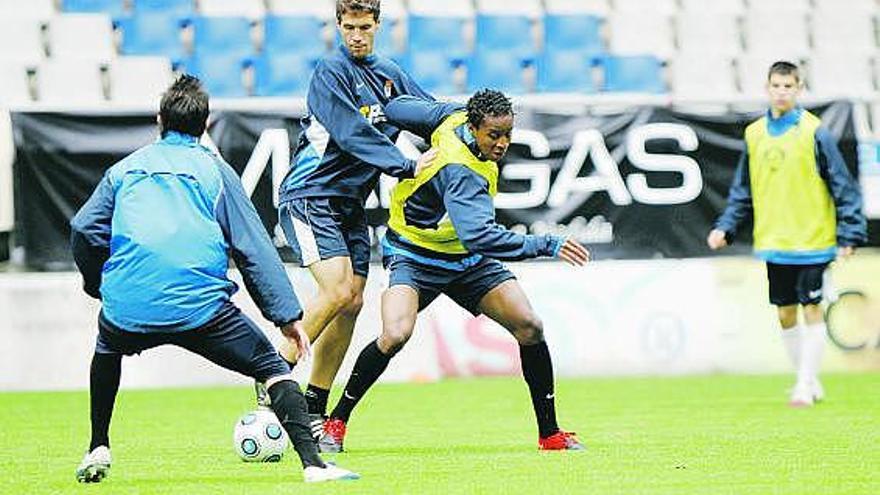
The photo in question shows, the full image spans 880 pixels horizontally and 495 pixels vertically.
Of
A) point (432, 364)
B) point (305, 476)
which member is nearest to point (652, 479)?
point (305, 476)

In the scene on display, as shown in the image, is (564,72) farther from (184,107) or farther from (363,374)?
(184,107)

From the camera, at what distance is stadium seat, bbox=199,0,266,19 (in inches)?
758

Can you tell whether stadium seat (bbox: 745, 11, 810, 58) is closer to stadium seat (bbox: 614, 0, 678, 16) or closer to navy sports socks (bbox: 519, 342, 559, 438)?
stadium seat (bbox: 614, 0, 678, 16)

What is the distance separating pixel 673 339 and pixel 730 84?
15.6 ft

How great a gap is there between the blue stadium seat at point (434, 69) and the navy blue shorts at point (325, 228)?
8.90 m

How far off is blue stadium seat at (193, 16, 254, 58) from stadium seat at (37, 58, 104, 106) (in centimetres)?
131

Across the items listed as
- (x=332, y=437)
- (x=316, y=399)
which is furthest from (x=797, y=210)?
(x=332, y=437)

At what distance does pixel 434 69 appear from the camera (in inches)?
748

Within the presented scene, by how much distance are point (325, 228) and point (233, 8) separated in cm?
1022

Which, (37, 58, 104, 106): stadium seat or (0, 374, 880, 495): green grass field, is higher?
(37, 58, 104, 106): stadium seat

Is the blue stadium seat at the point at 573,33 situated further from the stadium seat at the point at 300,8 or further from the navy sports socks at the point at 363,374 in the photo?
the navy sports socks at the point at 363,374

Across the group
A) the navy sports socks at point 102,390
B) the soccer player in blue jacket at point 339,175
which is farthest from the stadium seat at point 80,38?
the navy sports socks at point 102,390

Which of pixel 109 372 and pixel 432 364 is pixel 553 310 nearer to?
pixel 432 364

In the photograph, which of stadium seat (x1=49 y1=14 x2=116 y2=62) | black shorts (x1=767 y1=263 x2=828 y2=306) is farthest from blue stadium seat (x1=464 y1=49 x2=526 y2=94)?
black shorts (x1=767 y1=263 x2=828 y2=306)
